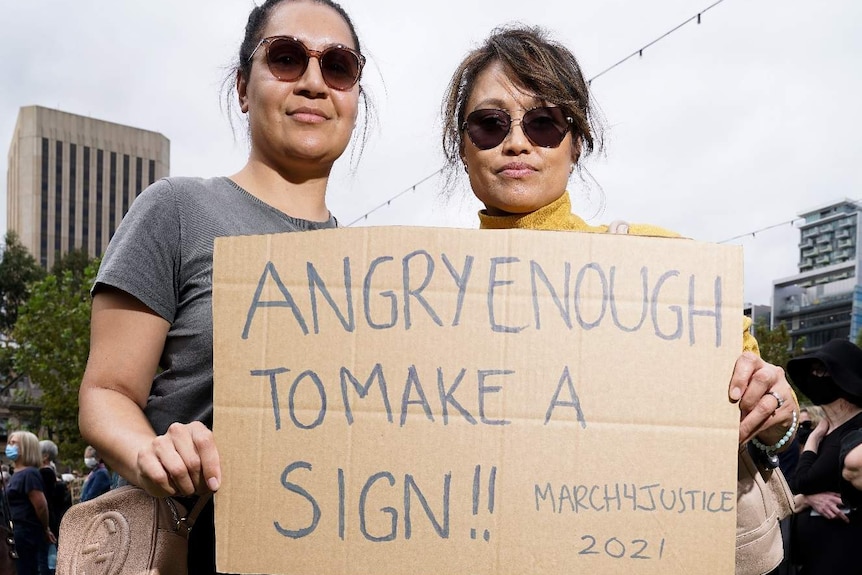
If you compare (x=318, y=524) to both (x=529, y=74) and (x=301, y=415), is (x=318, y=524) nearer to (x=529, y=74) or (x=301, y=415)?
(x=301, y=415)

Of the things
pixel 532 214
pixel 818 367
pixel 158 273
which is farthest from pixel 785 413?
pixel 818 367

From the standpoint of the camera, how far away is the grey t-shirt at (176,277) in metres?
1.58

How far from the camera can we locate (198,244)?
1.64m

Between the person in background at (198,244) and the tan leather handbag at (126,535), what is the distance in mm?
57

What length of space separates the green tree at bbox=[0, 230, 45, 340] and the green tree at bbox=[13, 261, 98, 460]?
14.0 m

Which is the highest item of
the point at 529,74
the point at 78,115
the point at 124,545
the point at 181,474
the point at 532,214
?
the point at 78,115

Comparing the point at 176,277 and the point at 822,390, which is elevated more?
the point at 176,277

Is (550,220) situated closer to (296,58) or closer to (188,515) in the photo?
(296,58)

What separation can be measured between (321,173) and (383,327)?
0.64 meters

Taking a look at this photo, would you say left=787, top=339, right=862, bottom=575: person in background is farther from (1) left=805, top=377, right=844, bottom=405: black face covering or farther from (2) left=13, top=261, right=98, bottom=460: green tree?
(2) left=13, top=261, right=98, bottom=460: green tree

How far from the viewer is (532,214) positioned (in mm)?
1983

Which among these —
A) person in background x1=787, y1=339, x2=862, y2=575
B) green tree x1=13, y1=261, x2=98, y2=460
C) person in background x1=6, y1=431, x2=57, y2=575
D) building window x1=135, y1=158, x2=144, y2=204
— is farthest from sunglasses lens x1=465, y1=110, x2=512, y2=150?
building window x1=135, y1=158, x2=144, y2=204

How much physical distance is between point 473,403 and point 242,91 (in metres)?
1.02

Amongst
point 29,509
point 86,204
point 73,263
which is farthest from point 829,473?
point 86,204
